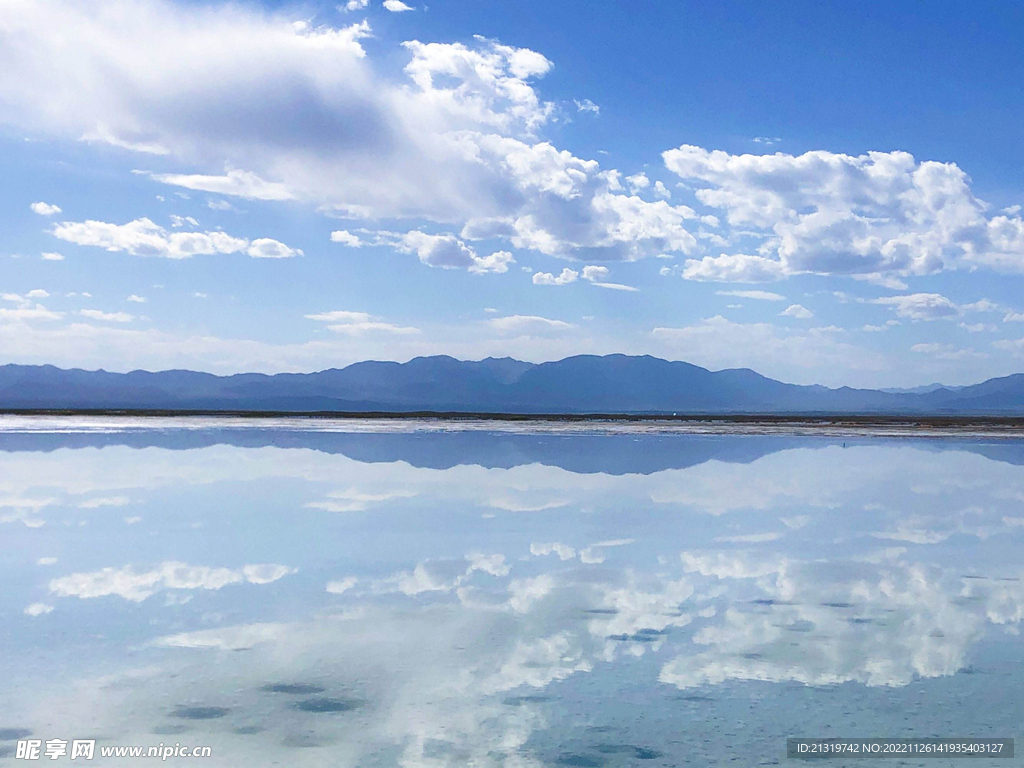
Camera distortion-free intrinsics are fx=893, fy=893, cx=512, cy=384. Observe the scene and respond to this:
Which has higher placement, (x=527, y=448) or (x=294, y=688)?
(x=527, y=448)

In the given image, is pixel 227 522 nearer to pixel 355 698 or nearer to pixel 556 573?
pixel 556 573

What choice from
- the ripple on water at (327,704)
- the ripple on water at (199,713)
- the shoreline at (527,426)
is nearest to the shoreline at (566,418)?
the shoreline at (527,426)

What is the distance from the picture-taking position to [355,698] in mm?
8750

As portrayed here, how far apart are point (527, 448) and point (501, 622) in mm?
34044

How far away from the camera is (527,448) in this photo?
150 ft

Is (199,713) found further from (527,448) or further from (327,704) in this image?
(527,448)

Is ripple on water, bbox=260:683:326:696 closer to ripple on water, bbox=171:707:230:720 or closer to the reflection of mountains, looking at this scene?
ripple on water, bbox=171:707:230:720

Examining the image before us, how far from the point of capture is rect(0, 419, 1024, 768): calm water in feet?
26.5

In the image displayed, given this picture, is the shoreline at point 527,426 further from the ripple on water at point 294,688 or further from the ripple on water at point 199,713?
the ripple on water at point 199,713

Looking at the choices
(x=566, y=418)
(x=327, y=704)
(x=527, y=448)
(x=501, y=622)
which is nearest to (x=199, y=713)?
(x=327, y=704)

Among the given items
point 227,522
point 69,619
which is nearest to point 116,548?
point 227,522

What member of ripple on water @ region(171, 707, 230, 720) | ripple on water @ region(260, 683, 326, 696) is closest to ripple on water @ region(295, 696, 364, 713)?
ripple on water @ region(260, 683, 326, 696)

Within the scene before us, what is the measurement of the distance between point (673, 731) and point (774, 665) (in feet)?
8.07

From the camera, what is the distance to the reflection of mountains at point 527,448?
120 feet
